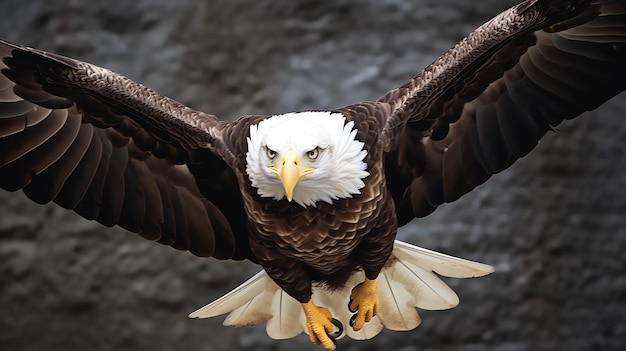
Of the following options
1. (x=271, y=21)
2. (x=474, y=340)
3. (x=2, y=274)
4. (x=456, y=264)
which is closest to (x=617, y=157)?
(x=474, y=340)

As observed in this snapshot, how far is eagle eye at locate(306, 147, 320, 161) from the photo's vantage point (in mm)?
2379

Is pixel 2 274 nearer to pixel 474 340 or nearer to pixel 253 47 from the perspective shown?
pixel 253 47

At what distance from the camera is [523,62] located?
275cm

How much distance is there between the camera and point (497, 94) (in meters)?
2.81

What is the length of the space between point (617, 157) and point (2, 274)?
108 inches

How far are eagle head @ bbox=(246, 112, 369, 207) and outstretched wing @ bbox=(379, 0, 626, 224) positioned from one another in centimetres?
17

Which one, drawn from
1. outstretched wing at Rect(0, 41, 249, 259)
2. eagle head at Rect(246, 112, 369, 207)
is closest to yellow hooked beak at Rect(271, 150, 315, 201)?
eagle head at Rect(246, 112, 369, 207)

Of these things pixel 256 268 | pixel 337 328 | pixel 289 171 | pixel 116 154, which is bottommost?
pixel 337 328

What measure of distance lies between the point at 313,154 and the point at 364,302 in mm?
725

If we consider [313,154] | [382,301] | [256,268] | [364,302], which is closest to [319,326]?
[364,302]

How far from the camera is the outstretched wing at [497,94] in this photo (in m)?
2.48

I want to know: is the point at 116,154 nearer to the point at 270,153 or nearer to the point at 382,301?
the point at 270,153

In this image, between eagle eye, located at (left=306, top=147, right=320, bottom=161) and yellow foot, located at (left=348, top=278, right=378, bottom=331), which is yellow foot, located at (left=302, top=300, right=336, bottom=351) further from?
eagle eye, located at (left=306, top=147, right=320, bottom=161)

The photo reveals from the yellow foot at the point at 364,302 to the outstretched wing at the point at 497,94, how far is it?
0.24 m
